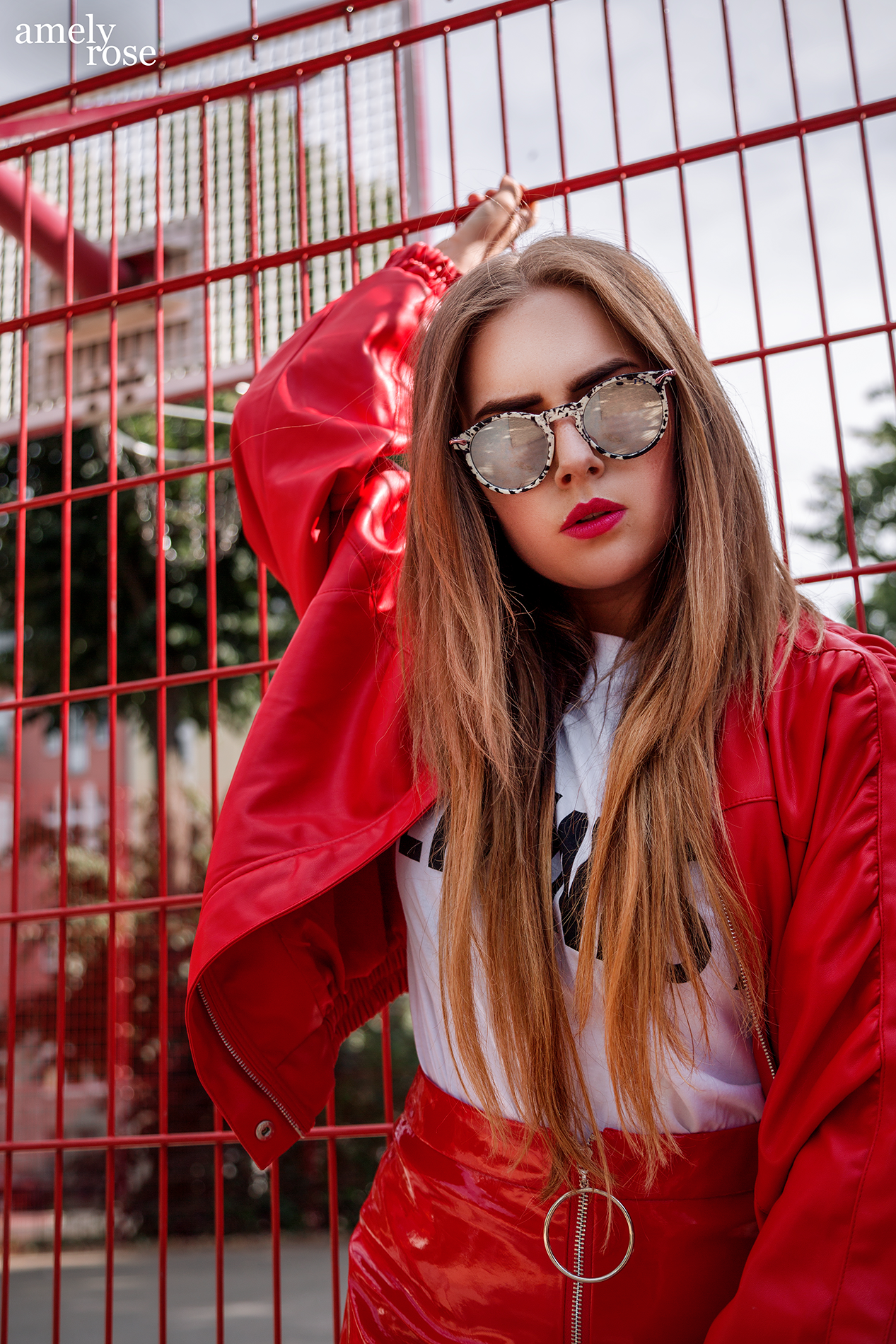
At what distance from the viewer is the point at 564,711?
1.40 metres

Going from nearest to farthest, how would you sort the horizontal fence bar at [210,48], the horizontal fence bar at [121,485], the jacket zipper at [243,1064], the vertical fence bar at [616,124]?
the jacket zipper at [243,1064], the vertical fence bar at [616,124], the horizontal fence bar at [121,485], the horizontal fence bar at [210,48]

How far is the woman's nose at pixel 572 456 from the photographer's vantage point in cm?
128

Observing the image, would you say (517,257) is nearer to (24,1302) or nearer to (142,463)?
(24,1302)

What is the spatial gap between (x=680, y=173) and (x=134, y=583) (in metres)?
8.54

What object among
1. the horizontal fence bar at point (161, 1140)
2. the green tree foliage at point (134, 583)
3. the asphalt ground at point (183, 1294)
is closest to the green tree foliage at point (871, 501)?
the green tree foliage at point (134, 583)

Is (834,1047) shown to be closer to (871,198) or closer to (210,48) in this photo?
(871,198)

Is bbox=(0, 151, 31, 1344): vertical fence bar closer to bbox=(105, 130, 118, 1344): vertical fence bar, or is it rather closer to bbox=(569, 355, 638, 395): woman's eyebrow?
bbox=(105, 130, 118, 1344): vertical fence bar

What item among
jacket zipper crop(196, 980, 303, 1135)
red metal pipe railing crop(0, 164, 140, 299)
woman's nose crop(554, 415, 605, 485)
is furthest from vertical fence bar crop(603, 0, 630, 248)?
red metal pipe railing crop(0, 164, 140, 299)

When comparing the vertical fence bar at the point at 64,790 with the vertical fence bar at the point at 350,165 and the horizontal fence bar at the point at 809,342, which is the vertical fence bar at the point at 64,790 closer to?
the vertical fence bar at the point at 350,165

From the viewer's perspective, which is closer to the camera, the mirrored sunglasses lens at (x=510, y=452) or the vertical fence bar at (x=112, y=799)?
the mirrored sunglasses lens at (x=510, y=452)

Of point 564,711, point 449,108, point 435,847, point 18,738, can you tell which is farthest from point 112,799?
point 449,108

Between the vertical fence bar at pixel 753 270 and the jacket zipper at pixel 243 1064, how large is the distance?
1.21 metres

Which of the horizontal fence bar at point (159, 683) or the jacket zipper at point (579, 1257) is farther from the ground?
the horizontal fence bar at point (159, 683)

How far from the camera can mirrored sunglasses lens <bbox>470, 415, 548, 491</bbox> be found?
1.32 metres
